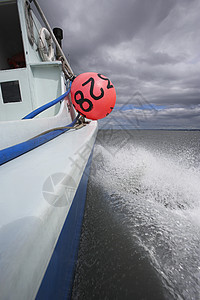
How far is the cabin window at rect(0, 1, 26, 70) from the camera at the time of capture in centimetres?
249

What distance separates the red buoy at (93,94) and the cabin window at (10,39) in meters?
2.36

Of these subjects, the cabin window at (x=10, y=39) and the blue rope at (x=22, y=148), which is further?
the cabin window at (x=10, y=39)

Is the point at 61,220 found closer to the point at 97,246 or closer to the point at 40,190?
the point at 40,190

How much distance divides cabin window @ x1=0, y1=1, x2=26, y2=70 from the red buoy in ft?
7.74

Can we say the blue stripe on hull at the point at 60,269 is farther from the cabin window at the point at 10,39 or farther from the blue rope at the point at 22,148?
the cabin window at the point at 10,39

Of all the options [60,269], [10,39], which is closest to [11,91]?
[10,39]

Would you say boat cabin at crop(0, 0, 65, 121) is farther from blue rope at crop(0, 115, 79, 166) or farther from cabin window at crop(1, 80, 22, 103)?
blue rope at crop(0, 115, 79, 166)

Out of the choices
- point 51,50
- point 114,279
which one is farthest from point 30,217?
point 51,50

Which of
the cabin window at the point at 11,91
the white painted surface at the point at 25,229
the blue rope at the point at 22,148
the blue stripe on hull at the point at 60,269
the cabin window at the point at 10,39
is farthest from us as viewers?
the cabin window at the point at 10,39

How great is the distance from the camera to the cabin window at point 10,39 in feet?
8.16

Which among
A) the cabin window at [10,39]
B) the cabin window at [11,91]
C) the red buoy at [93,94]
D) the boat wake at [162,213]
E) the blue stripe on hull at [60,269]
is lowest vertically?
the boat wake at [162,213]

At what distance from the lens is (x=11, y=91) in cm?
238

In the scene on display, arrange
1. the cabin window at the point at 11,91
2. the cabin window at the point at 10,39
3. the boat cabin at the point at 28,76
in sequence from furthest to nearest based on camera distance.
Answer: the cabin window at the point at 10,39 < the cabin window at the point at 11,91 < the boat cabin at the point at 28,76

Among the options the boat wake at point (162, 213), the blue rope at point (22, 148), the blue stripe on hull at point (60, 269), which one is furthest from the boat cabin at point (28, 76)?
the blue stripe on hull at point (60, 269)
